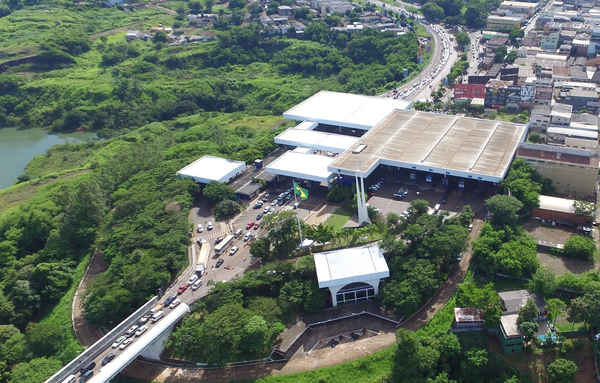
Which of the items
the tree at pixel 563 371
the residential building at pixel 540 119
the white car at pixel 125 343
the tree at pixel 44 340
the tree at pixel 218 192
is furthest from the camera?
the residential building at pixel 540 119

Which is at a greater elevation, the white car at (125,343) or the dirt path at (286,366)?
the white car at (125,343)

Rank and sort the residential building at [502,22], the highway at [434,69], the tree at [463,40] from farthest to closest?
the residential building at [502,22]
the tree at [463,40]
the highway at [434,69]

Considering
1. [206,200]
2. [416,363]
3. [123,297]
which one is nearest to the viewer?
[416,363]

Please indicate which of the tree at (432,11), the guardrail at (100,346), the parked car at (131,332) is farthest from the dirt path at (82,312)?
the tree at (432,11)

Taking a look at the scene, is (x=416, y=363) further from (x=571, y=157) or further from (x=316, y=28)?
(x=316, y=28)

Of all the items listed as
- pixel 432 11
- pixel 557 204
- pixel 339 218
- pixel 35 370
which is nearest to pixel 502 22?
pixel 432 11

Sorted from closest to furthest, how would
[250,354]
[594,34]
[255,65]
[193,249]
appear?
[250,354] < [193,249] < [594,34] < [255,65]

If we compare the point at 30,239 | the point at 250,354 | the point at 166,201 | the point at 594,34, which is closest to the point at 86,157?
the point at 30,239

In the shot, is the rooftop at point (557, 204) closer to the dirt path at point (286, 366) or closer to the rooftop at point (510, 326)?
the rooftop at point (510, 326)
